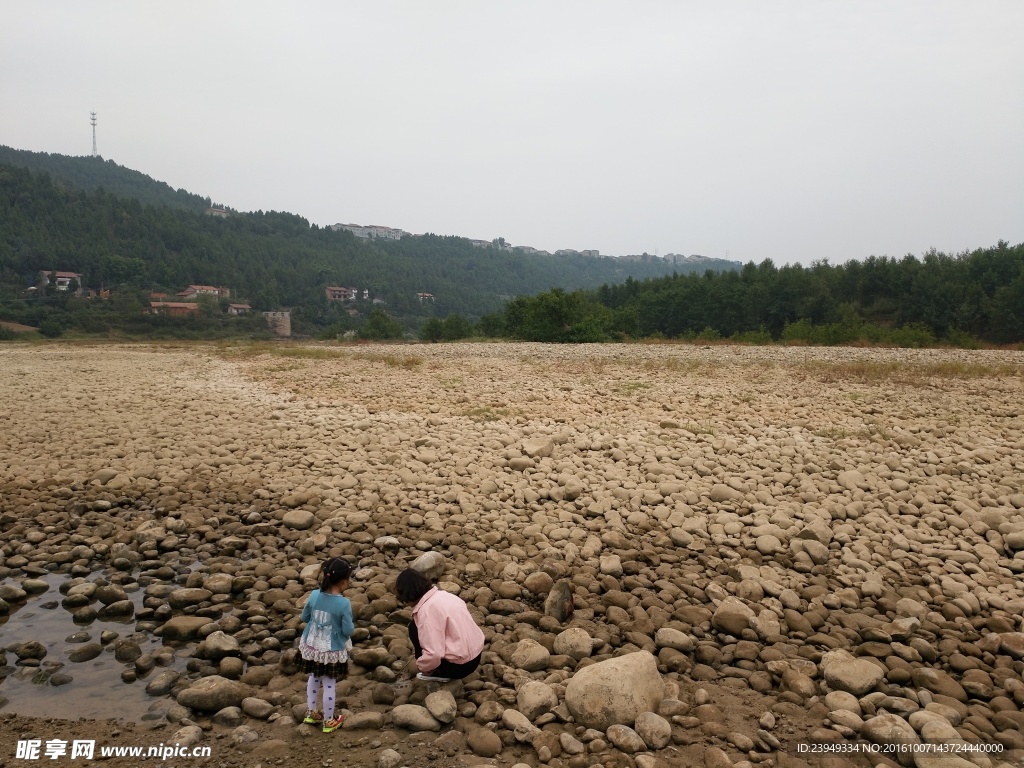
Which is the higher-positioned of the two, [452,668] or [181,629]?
[452,668]

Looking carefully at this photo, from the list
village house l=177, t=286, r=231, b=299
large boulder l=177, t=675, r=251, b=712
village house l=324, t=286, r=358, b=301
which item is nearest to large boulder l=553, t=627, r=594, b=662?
large boulder l=177, t=675, r=251, b=712

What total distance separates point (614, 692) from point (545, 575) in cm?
168

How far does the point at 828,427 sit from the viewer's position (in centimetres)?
916

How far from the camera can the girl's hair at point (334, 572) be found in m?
3.91

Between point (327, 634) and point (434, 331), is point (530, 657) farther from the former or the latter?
point (434, 331)

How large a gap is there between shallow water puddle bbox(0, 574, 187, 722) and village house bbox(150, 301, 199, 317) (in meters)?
69.7

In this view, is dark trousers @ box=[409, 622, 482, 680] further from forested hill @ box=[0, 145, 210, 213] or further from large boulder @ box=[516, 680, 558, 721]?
forested hill @ box=[0, 145, 210, 213]

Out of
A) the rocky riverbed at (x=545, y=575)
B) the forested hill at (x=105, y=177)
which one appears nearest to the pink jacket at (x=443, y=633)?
the rocky riverbed at (x=545, y=575)

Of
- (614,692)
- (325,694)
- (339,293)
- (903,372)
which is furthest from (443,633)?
(339,293)

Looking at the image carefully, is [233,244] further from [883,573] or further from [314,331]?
[883,573]

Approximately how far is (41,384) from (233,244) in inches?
4171

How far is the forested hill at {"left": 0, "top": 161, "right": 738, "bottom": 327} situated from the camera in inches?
3312

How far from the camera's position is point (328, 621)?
3.96 m

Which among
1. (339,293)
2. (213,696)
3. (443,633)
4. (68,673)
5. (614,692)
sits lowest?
(68,673)
